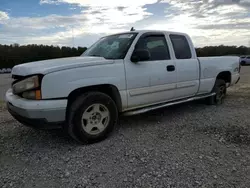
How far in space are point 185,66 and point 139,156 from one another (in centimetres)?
243

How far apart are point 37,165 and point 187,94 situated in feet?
11.1

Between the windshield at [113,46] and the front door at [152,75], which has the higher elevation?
the windshield at [113,46]

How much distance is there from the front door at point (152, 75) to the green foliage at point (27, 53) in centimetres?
2767

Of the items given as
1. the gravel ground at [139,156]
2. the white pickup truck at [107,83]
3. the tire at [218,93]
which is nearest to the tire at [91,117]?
the white pickup truck at [107,83]

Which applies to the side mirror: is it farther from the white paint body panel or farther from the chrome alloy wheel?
the chrome alloy wheel

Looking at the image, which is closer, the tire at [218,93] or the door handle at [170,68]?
the door handle at [170,68]

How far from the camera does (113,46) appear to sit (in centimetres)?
432

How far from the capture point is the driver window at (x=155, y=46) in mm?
4309

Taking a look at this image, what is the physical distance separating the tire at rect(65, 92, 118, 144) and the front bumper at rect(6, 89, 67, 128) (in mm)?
180

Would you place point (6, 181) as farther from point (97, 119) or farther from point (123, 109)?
point (123, 109)

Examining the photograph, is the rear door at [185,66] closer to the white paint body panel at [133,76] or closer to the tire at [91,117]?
the white paint body panel at [133,76]

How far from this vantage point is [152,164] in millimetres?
2947

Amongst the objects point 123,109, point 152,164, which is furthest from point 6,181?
point 123,109

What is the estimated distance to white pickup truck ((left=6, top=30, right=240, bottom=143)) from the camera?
3195 millimetres
